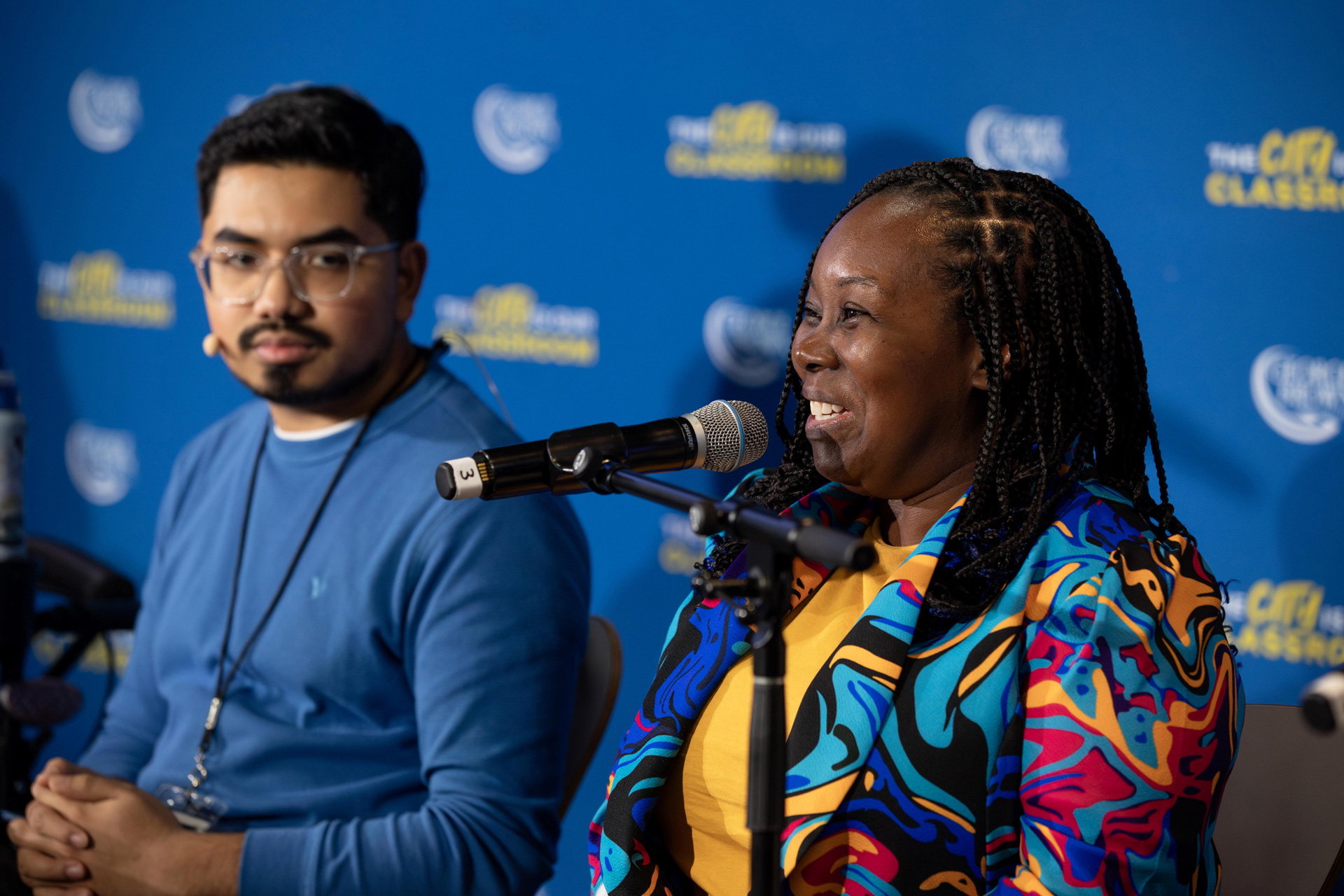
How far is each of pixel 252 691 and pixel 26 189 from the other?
2.56m

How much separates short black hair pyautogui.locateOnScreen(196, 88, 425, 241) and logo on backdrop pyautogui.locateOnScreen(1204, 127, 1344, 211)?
1.68 m

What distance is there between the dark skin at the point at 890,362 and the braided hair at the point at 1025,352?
0.03m

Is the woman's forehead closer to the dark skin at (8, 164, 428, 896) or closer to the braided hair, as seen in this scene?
the braided hair

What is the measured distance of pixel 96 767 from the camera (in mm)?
2102

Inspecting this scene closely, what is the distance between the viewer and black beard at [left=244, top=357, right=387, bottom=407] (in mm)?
2006

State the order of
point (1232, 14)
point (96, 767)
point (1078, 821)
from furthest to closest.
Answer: point (1232, 14) → point (96, 767) → point (1078, 821)

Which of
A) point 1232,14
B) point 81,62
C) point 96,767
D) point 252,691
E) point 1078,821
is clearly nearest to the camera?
point 1078,821

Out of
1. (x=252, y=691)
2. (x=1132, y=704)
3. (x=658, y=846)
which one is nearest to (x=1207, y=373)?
(x=1132, y=704)

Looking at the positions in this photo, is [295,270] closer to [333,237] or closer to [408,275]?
[333,237]

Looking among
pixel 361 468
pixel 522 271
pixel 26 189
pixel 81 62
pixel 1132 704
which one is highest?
pixel 81 62

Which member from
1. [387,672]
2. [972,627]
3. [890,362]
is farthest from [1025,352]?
[387,672]

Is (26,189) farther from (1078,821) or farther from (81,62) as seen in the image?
(1078,821)

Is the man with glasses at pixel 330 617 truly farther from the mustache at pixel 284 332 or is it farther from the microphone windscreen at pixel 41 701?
the microphone windscreen at pixel 41 701

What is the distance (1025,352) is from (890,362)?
6.3 inches
